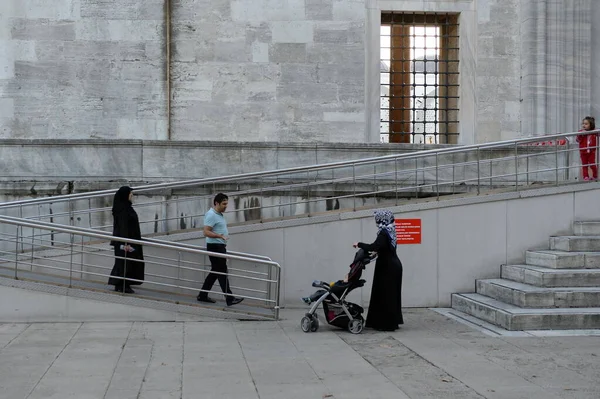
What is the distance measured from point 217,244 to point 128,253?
131 centimetres

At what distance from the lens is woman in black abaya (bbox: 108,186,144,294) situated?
42.4ft

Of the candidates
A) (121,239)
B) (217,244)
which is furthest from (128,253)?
(217,244)

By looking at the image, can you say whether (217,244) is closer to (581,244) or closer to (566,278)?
(566,278)

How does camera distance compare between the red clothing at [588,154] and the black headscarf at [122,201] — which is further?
the red clothing at [588,154]

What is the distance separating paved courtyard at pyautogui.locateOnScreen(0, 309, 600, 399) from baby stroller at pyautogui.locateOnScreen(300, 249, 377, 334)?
0.19 metres

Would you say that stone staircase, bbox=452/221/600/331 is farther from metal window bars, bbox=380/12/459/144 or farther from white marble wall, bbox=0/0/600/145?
metal window bars, bbox=380/12/459/144

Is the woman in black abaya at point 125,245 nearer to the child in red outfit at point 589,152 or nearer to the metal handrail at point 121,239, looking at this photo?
the metal handrail at point 121,239

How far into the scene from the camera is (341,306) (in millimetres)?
11727

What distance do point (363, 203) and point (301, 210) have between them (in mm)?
1073

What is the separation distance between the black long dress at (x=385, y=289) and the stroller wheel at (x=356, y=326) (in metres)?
0.36

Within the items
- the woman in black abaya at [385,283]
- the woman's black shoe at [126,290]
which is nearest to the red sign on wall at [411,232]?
the woman in black abaya at [385,283]

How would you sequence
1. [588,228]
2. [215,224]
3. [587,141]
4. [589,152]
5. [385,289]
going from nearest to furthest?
1. [385,289]
2. [215,224]
3. [588,228]
4. [589,152]
5. [587,141]

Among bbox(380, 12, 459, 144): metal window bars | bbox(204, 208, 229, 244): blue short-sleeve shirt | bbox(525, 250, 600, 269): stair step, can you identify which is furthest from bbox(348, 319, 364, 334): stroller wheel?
bbox(380, 12, 459, 144): metal window bars

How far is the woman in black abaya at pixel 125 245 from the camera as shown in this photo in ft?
42.4
